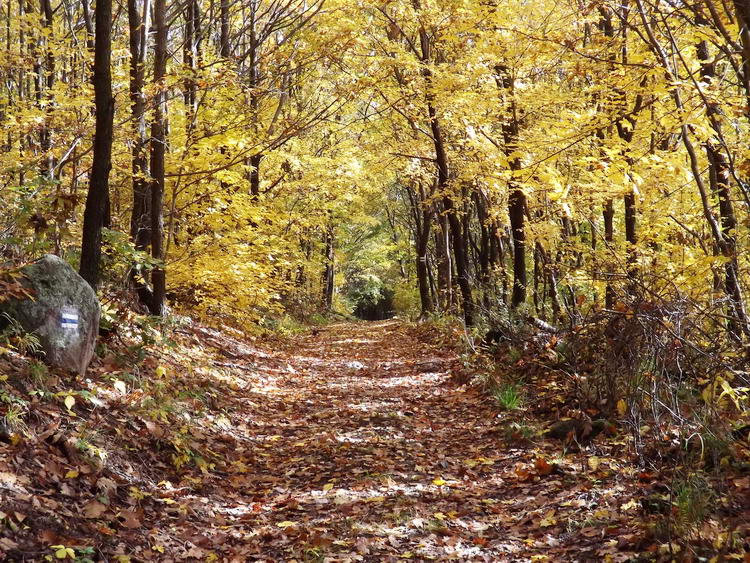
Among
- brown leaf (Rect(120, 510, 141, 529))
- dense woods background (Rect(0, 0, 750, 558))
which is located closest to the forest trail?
dense woods background (Rect(0, 0, 750, 558))

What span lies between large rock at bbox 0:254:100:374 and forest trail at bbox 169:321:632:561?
196cm

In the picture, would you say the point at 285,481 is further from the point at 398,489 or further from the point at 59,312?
the point at 59,312

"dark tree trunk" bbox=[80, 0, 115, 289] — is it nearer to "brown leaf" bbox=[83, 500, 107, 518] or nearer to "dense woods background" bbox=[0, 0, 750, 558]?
"dense woods background" bbox=[0, 0, 750, 558]

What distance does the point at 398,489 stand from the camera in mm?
5340

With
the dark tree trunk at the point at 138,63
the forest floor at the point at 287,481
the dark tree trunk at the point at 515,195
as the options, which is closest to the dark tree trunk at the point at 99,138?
the forest floor at the point at 287,481

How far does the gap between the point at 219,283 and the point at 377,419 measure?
4965 mm

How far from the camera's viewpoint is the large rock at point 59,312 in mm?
5621

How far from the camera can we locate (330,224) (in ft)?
90.7

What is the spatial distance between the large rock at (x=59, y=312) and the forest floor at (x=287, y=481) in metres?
0.29

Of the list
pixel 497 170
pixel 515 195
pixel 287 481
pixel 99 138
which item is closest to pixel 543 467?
pixel 287 481

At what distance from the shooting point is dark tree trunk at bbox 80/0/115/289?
6508mm

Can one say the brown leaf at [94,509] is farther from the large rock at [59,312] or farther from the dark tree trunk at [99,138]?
the dark tree trunk at [99,138]

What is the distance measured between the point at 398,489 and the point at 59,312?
3660 millimetres

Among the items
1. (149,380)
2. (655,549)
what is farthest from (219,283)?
(655,549)
